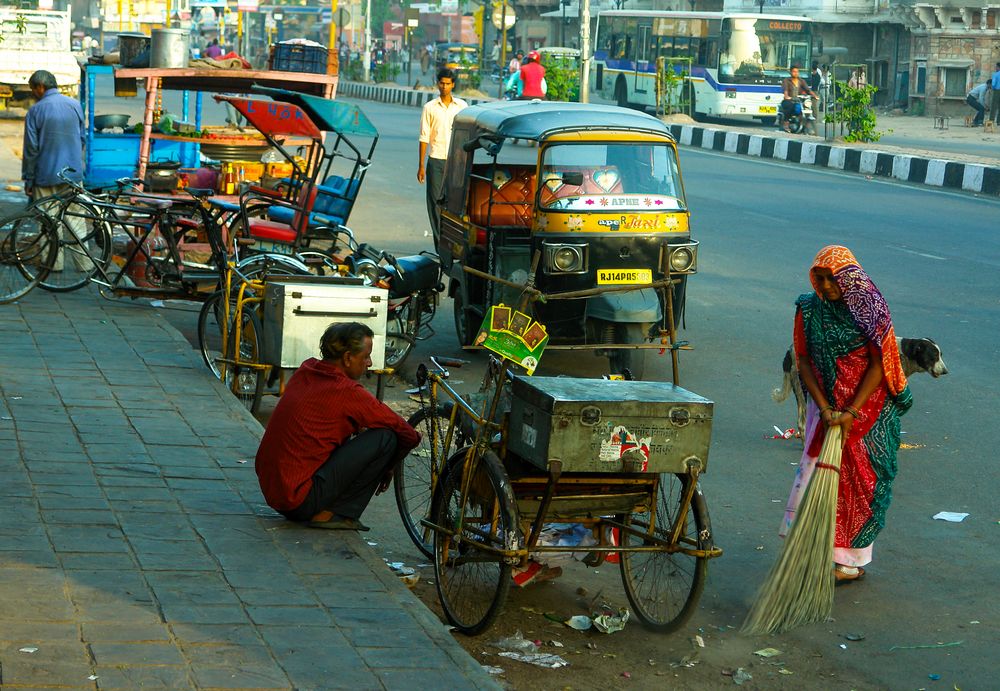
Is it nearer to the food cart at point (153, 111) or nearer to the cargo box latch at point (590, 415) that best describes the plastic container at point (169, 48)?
the food cart at point (153, 111)

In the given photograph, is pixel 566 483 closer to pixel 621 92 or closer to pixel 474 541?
pixel 474 541

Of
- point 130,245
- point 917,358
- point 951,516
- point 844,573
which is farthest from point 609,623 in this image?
point 130,245

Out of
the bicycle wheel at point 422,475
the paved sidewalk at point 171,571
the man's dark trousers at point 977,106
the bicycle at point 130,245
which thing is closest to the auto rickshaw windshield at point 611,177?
the bicycle at point 130,245

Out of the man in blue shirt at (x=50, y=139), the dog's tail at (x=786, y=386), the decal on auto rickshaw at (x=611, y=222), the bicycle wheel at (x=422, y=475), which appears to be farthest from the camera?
the man in blue shirt at (x=50, y=139)

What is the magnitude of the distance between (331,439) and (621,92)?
35377 mm

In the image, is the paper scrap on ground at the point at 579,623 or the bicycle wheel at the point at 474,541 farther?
the paper scrap on ground at the point at 579,623

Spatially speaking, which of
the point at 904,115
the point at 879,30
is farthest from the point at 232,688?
the point at 879,30

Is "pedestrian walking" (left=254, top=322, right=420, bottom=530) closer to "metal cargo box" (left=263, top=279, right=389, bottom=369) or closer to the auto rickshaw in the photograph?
"metal cargo box" (left=263, top=279, right=389, bottom=369)

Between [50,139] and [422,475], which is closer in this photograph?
[422,475]

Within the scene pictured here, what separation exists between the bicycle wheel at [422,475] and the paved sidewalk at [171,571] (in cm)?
43

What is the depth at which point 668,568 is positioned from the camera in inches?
198

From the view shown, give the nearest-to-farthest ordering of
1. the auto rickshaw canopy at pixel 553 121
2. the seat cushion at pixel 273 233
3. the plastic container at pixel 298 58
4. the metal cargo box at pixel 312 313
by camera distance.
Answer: the metal cargo box at pixel 312 313, the auto rickshaw canopy at pixel 553 121, the seat cushion at pixel 273 233, the plastic container at pixel 298 58

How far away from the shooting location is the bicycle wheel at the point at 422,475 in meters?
5.48

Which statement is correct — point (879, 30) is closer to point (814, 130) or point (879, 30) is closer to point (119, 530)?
point (814, 130)
